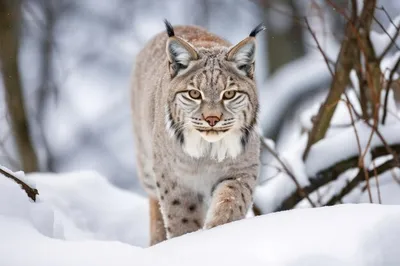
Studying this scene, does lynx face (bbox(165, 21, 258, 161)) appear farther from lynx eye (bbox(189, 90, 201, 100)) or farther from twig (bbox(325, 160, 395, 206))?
twig (bbox(325, 160, 395, 206))

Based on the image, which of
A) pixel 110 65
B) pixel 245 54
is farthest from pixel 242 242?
pixel 110 65

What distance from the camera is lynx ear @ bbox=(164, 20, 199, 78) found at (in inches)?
171

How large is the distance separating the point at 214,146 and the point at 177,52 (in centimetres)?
53

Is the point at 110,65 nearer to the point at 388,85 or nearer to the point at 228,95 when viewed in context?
the point at 388,85

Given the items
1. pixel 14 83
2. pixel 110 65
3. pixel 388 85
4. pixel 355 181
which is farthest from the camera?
pixel 110 65

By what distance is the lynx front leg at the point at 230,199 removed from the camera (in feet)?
13.5

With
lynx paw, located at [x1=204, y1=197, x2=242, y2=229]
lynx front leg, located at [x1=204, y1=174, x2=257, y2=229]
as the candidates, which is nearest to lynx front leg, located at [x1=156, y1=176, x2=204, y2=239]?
lynx front leg, located at [x1=204, y1=174, x2=257, y2=229]

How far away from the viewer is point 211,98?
4176 mm

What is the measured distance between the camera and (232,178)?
14.6ft

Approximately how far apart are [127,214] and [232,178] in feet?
6.16

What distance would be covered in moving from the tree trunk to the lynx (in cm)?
334

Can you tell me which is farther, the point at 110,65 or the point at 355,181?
the point at 110,65

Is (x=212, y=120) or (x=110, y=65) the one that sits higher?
(x=110, y=65)

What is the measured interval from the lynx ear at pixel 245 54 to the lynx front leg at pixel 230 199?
562mm
